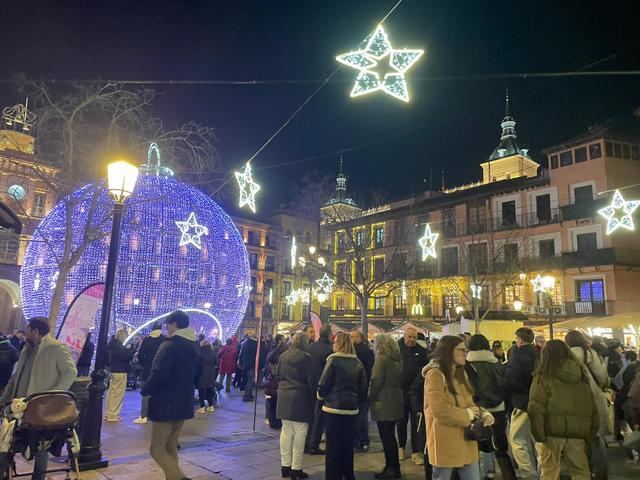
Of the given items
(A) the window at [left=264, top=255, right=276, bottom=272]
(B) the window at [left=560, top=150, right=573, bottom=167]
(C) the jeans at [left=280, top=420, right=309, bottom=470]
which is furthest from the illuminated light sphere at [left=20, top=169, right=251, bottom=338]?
(A) the window at [left=264, top=255, right=276, bottom=272]

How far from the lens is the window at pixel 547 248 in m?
30.8

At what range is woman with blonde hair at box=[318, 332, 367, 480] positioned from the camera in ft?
16.9

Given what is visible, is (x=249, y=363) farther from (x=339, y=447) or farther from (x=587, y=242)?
(x=587, y=242)

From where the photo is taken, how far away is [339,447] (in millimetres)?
5184

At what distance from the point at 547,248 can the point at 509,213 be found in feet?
12.6

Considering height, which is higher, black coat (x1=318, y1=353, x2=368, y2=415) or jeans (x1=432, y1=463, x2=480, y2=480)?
black coat (x1=318, y1=353, x2=368, y2=415)

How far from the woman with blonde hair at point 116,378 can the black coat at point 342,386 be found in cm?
593

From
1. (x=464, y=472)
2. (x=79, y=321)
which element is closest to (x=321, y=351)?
(x=464, y=472)

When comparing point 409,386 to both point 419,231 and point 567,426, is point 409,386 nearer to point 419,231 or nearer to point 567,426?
point 567,426

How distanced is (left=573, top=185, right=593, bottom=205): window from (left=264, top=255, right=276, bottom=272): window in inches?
1568

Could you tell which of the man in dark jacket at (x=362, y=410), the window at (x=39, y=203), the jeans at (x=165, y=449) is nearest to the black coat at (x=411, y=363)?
the man in dark jacket at (x=362, y=410)

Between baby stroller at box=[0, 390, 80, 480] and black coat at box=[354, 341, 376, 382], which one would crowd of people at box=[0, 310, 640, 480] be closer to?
black coat at box=[354, 341, 376, 382]

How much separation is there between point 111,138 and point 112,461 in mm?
12446

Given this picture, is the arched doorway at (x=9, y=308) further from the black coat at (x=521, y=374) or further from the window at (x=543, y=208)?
the window at (x=543, y=208)
